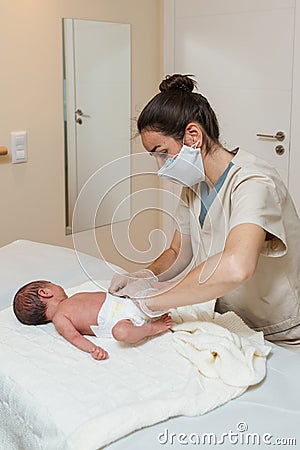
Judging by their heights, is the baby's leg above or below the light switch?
below

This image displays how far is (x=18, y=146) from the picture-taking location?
2.70 m

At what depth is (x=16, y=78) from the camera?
2650 mm

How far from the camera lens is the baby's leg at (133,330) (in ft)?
4.75

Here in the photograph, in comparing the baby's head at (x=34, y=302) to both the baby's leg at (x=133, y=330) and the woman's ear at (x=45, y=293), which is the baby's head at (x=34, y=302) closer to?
the woman's ear at (x=45, y=293)

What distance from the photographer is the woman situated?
134 cm

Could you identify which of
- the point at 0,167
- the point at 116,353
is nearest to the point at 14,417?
the point at 116,353

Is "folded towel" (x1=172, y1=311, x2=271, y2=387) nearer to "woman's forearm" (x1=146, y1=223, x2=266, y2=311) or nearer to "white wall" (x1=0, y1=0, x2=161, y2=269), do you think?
"woman's forearm" (x1=146, y1=223, x2=266, y2=311)

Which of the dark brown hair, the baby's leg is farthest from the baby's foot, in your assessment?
the dark brown hair

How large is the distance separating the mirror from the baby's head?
111cm

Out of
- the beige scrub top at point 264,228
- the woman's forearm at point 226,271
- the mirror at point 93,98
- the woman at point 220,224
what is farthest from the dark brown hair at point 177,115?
the mirror at point 93,98

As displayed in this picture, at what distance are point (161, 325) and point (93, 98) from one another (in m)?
1.71

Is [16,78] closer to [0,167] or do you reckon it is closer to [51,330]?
[0,167]

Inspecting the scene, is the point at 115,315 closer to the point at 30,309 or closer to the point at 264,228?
the point at 30,309

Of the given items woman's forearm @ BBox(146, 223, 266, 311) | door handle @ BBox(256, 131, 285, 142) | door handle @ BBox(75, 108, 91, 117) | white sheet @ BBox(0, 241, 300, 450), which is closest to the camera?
white sheet @ BBox(0, 241, 300, 450)
